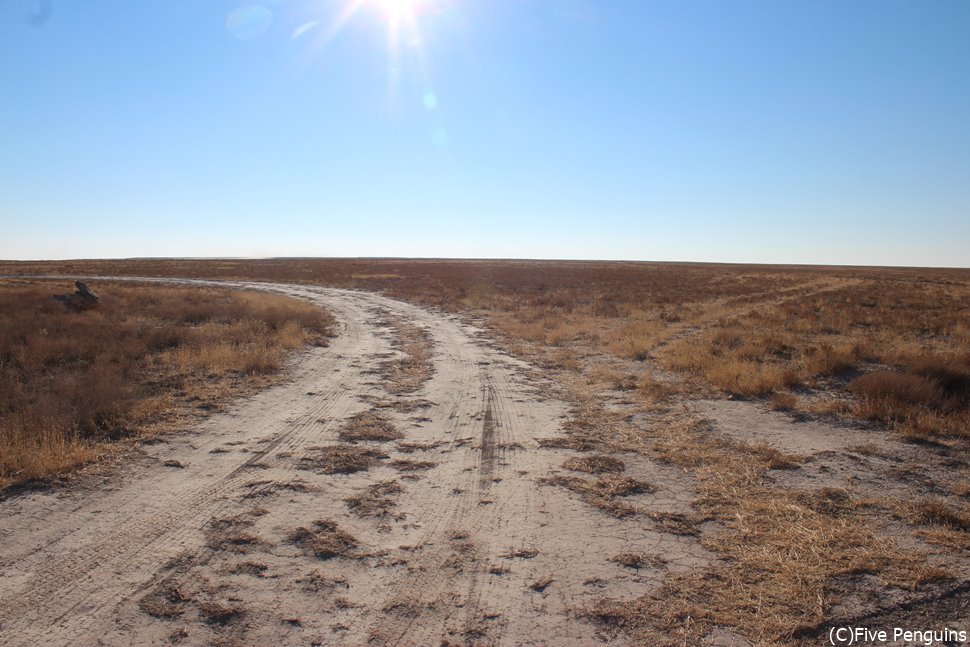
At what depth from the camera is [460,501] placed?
520 cm

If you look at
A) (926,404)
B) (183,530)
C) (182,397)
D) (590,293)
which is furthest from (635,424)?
(590,293)

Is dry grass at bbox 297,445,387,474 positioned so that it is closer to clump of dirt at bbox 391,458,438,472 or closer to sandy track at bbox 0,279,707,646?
sandy track at bbox 0,279,707,646

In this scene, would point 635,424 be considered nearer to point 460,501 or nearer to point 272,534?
point 460,501

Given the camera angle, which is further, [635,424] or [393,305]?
[393,305]

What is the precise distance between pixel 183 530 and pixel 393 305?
2383cm

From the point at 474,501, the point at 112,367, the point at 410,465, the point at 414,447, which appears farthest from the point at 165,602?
the point at 112,367

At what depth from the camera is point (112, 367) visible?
410 inches

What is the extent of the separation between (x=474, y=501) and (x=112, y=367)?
28.8 feet

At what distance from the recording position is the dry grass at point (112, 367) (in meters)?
6.42

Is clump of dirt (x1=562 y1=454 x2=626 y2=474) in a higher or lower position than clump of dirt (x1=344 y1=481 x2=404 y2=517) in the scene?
higher

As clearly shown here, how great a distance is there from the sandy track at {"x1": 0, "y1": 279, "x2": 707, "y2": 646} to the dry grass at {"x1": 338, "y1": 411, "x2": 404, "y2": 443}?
0.33m

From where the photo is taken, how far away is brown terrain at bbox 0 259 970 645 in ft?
11.3

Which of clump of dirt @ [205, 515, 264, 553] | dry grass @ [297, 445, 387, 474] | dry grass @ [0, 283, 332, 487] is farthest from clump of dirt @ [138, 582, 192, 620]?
dry grass @ [0, 283, 332, 487]

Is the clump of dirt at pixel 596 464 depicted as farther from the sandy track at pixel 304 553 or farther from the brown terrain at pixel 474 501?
the sandy track at pixel 304 553
